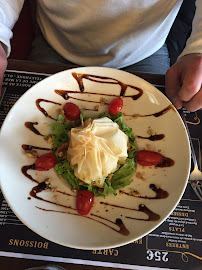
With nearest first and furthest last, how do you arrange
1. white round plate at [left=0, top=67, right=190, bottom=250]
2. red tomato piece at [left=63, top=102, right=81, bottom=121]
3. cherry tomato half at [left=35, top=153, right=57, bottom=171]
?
1. white round plate at [left=0, top=67, right=190, bottom=250]
2. cherry tomato half at [left=35, top=153, right=57, bottom=171]
3. red tomato piece at [left=63, top=102, right=81, bottom=121]

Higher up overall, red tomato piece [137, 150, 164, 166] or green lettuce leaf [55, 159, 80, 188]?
red tomato piece [137, 150, 164, 166]

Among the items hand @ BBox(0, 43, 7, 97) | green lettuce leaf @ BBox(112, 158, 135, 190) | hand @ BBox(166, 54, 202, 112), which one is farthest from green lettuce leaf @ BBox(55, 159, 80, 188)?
hand @ BBox(166, 54, 202, 112)

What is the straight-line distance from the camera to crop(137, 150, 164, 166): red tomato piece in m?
1.17

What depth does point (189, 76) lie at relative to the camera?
47.9 inches

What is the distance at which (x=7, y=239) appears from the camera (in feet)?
3.58

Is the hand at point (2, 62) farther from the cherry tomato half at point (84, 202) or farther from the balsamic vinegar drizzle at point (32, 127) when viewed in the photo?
the cherry tomato half at point (84, 202)

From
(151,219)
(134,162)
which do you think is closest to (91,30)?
(134,162)

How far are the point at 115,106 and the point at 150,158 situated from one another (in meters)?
0.31

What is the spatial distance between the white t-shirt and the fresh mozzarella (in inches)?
22.8

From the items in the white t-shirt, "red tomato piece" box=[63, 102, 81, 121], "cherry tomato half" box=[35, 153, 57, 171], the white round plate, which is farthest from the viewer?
the white t-shirt

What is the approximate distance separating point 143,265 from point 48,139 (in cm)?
72

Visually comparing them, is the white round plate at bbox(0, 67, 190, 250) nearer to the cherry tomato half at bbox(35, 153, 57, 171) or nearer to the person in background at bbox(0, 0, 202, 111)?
the cherry tomato half at bbox(35, 153, 57, 171)

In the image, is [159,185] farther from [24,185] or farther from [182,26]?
[182,26]

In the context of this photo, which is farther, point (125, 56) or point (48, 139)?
point (125, 56)
